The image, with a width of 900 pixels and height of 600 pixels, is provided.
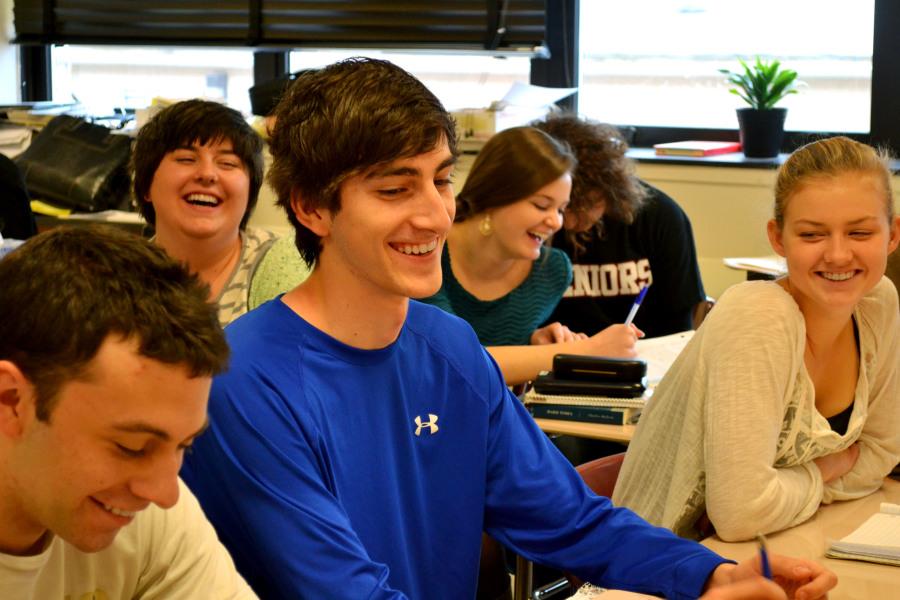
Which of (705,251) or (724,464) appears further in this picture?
(705,251)

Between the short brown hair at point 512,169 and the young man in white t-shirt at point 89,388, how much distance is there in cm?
206

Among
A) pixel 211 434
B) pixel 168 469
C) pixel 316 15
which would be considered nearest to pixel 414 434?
pixel 211 434

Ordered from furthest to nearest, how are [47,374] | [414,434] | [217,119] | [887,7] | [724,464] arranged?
[887,7], [217,119], [724,464], [414,434], [47,374]

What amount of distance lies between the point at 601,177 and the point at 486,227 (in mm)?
487

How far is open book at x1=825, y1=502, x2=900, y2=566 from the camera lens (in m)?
1.74

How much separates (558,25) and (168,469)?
4.05 meters

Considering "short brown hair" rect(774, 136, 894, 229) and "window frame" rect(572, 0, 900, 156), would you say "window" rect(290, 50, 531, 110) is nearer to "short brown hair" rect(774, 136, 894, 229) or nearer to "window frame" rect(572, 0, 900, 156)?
"window frame" rect(572, 0, 900, 156)

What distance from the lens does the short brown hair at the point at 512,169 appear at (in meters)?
3.16

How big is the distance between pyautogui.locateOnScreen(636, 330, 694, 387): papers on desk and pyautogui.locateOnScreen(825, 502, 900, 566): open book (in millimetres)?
900

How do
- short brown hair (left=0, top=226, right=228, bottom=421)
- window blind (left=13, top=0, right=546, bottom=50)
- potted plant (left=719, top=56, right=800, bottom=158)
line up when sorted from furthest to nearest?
window blind (left=13, top=0, right=546, bottom=50) < potted plant (left=719, top=56, right=800, bottom=158) < short brown hair (left=0, top=226, right=228, bottom=421)

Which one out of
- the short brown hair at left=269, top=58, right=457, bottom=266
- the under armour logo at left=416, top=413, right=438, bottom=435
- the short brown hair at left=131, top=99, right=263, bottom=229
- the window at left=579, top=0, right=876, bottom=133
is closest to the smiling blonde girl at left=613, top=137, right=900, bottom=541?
the under armour logo at left=416, top=413, right=438, bottom=435

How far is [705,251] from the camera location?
14.7 ft

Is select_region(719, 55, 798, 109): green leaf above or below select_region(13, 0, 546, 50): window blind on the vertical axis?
below

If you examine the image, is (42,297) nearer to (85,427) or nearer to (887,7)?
(85,427)
